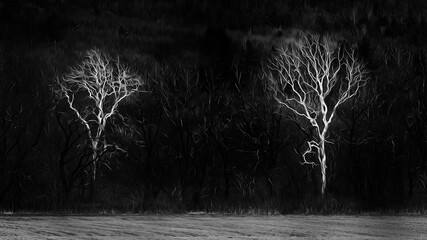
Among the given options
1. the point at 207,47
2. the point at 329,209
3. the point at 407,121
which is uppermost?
the point at 207,47

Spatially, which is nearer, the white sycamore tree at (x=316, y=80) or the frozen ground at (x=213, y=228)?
the frozen ground at (x=213, y=228)

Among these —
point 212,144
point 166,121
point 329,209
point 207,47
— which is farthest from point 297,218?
point 207,47

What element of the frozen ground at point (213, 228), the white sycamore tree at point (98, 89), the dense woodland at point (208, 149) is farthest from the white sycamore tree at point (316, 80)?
the frozen ground at point (213, 228)

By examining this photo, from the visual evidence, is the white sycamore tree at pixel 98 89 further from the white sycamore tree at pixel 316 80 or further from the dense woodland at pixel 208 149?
the white sycamore tree at pixel 316 80

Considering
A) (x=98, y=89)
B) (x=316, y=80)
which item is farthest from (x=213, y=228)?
(x=98, y=89)

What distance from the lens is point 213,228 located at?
2427 cm

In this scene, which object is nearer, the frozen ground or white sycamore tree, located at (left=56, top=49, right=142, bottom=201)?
the frozen ground

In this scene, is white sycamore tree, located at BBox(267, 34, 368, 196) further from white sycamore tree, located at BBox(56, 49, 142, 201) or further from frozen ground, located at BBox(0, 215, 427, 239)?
frozen ground, located at BBox(0, 215, 427, 239)

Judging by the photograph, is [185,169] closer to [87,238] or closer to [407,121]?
[407,121]

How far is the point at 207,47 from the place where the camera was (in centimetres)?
8825

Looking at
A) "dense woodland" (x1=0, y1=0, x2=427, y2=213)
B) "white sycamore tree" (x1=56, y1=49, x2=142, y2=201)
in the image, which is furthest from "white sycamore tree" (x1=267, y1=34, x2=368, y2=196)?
"white sycamore tree" (x1=56, y1=49, x2=142, y2=201)

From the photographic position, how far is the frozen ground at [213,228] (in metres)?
21.6

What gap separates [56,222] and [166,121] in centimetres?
3665

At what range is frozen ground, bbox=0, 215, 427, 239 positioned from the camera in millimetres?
21594
